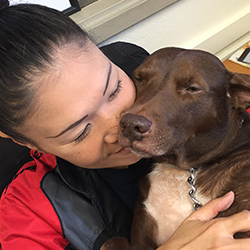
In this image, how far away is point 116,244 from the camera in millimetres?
1271

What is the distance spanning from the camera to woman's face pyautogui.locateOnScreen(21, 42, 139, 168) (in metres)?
1.05

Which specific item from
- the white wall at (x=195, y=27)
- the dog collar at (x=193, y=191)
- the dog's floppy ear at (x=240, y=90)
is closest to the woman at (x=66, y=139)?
the dog collar at (x=193, y=191)

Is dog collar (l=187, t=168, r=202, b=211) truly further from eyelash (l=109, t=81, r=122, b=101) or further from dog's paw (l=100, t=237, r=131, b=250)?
eyelash (l=109, t=81, r=122, b=101)

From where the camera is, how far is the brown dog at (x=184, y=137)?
1.14 meters

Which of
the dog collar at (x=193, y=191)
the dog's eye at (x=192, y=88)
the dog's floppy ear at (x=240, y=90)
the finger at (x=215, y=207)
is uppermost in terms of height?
the dog's eye at (x=192, y=88)

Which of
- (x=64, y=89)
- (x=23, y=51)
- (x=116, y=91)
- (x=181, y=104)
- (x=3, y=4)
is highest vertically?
(x=3, y=4)

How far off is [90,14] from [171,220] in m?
1.32

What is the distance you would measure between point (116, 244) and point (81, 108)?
558mm

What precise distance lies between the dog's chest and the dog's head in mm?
145

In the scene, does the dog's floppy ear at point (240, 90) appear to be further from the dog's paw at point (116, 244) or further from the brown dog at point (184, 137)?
the dog's paw at point (116, 244)

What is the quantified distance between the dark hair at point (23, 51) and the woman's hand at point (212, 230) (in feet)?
2.09

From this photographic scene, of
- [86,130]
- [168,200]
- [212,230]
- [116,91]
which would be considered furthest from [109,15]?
[212,230]

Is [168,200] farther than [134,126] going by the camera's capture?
Yes

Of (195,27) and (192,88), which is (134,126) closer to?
(192,88)
